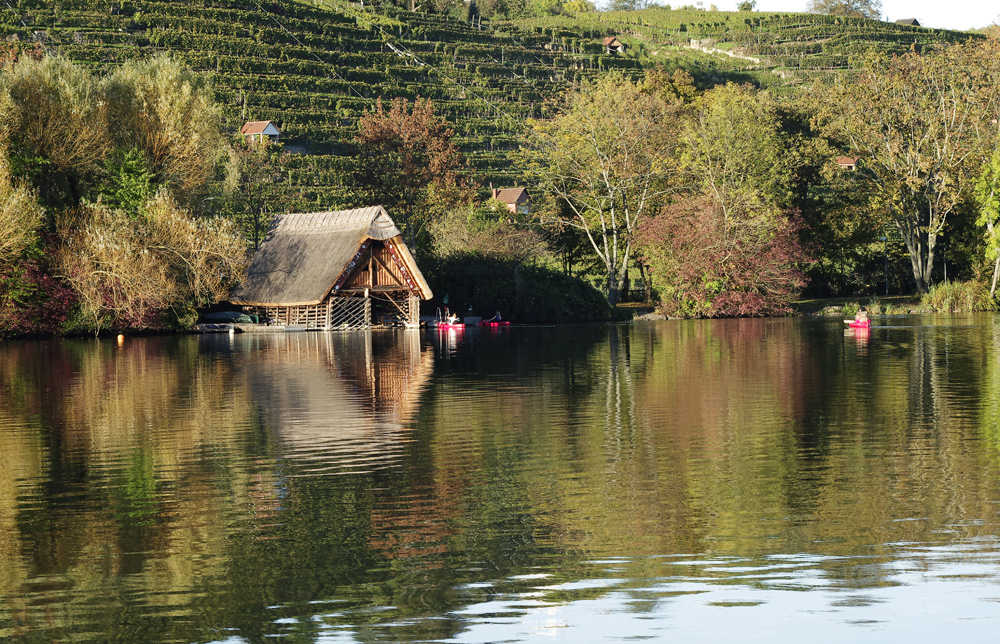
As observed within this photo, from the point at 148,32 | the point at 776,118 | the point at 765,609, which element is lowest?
the point at 765,609

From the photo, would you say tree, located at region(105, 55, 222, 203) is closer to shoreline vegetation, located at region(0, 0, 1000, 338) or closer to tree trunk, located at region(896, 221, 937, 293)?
shoreline vegetation, located at region(0, 0, 1000, 338)

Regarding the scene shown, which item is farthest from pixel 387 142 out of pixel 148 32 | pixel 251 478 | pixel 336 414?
pixel 251 478

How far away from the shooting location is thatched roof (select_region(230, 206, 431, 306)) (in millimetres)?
54594

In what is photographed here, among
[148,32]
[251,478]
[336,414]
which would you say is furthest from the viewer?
[148,32]

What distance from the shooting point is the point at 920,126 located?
2461 inches

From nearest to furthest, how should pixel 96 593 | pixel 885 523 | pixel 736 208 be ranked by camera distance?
pixel 96 593, pixel 885 523, pixel 736 208

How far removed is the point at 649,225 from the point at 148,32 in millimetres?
56743

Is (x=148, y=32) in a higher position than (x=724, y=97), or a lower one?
higher

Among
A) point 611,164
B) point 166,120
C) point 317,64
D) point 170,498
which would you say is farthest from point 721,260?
point 317,64

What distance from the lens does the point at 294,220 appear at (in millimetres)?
60875

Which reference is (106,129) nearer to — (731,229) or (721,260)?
(721,260)

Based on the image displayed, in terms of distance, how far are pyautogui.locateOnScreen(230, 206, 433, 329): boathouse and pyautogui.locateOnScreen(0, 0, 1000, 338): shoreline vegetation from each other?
7.23 feet

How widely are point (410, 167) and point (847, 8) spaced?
105 metres

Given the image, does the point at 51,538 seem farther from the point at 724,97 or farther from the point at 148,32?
the point at 148,32
